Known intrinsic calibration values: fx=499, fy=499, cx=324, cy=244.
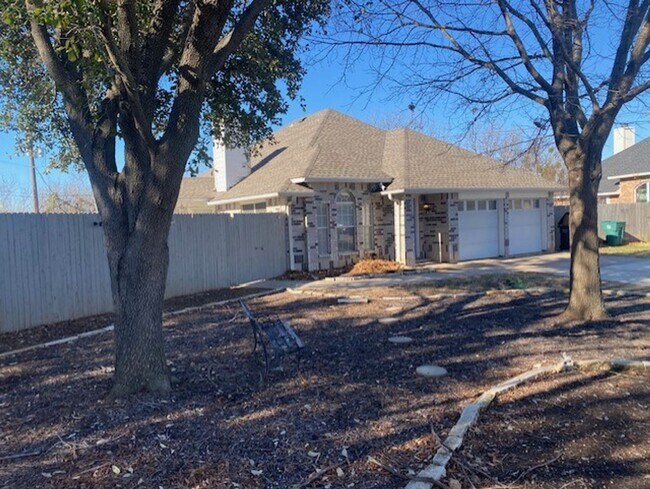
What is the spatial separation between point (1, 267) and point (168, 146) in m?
5.61

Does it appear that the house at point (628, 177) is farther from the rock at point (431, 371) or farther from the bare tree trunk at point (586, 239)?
the rock at point (431, 371)

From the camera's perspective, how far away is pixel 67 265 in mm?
9797

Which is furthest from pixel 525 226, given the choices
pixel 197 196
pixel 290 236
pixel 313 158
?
pixel 197 196

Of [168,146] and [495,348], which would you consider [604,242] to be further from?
[168,146]

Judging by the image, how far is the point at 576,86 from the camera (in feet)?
28.0

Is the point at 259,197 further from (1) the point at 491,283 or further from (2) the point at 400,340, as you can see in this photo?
(2) the point at 400,340

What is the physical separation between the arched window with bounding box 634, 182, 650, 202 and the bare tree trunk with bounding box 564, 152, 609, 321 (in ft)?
73.3

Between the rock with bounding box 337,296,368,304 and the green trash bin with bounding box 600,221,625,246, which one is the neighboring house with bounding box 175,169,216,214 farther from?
the green trash bin with bounding box 600,221,625,246

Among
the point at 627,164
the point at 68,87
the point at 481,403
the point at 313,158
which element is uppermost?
the point at 627,164

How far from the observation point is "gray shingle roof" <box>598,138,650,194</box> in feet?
89.0

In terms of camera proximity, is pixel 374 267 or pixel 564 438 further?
pixel 374 267

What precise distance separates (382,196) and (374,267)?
9.58 ft

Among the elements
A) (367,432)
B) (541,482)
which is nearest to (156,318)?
(367,432)

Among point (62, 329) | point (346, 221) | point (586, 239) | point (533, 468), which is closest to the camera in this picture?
point (533, 468)
